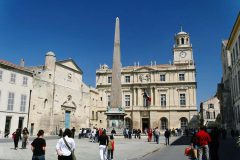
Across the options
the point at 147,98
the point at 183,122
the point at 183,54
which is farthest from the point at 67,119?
the point at 183,54

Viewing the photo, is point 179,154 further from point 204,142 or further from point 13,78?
point 13,78

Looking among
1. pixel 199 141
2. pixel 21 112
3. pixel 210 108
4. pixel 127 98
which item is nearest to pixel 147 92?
pixel 127 98

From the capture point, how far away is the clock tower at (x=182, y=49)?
5359 centimetres

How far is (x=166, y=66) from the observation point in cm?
5234

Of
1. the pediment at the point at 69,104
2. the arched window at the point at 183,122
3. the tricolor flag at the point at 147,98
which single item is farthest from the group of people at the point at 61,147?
the arched window at the point at 183,122

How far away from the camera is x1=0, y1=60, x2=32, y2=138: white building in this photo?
2967cm

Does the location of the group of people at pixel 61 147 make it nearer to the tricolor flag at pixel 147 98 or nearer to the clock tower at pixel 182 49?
the tricolor flag at pixel 147 98

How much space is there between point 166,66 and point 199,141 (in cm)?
4359

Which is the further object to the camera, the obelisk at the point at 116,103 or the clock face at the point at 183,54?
the clock face at the point at 183,54

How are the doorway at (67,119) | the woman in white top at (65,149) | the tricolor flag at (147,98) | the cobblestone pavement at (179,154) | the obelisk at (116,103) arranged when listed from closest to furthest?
the woman in white top at (65,149), the cobblestone pavement at (179,154), the obelisk at (116,103), the doorway at (67,119), the tricolor flag at (147,98)

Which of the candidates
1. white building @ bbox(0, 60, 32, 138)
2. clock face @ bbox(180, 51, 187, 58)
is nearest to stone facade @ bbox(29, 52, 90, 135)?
white building @ bbox(0, 60, 32, 138)

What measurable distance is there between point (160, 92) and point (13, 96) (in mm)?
29334

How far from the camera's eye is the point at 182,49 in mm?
53906

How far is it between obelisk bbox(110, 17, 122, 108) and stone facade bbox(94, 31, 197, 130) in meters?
22.5
